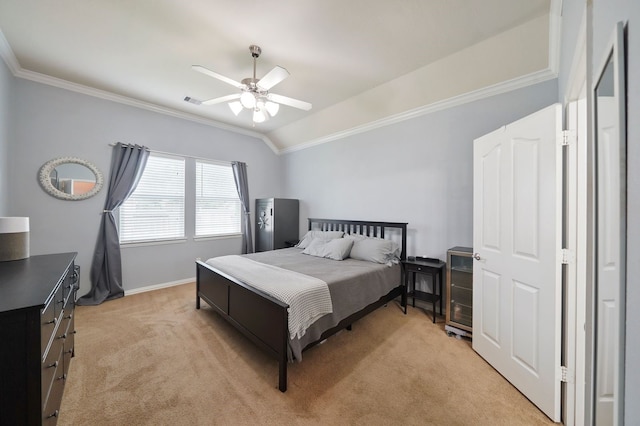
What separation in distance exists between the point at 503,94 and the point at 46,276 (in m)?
4.41

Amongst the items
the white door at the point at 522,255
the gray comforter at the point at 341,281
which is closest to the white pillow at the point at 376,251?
the gray comforter at the point at 341,281

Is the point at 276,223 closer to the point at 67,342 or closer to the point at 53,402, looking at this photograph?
the point at 67,342

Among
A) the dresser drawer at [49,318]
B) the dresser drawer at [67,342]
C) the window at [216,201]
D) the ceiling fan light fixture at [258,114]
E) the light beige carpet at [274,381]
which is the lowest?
the light beige carpet at [274,381]

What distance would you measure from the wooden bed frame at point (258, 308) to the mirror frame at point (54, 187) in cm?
201

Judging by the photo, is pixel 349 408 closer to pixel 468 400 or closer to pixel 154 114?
pixel 468 400

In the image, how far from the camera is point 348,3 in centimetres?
197

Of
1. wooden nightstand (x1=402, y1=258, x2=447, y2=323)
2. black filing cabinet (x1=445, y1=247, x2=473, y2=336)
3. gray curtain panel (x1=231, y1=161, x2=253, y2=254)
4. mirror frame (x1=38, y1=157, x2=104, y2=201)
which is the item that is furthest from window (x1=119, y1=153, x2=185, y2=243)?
black filing cabinet (x1=445, y1=247, x2=473, y2=336)

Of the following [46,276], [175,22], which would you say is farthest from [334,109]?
[46,276]

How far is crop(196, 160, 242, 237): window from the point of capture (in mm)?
4652

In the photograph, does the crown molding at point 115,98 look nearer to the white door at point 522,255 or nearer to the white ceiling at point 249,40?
the white ceiling at point 249,40

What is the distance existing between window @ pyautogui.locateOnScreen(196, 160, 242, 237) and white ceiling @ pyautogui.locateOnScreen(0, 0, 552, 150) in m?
1.57

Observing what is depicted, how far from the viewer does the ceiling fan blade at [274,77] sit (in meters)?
2.05

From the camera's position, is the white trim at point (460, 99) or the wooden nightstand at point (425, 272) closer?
the white trim at point (460, 99)

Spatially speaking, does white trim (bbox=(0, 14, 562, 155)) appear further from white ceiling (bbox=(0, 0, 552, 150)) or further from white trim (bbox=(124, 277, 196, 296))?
white trim (bbox=(124, 277, 196, 296))
